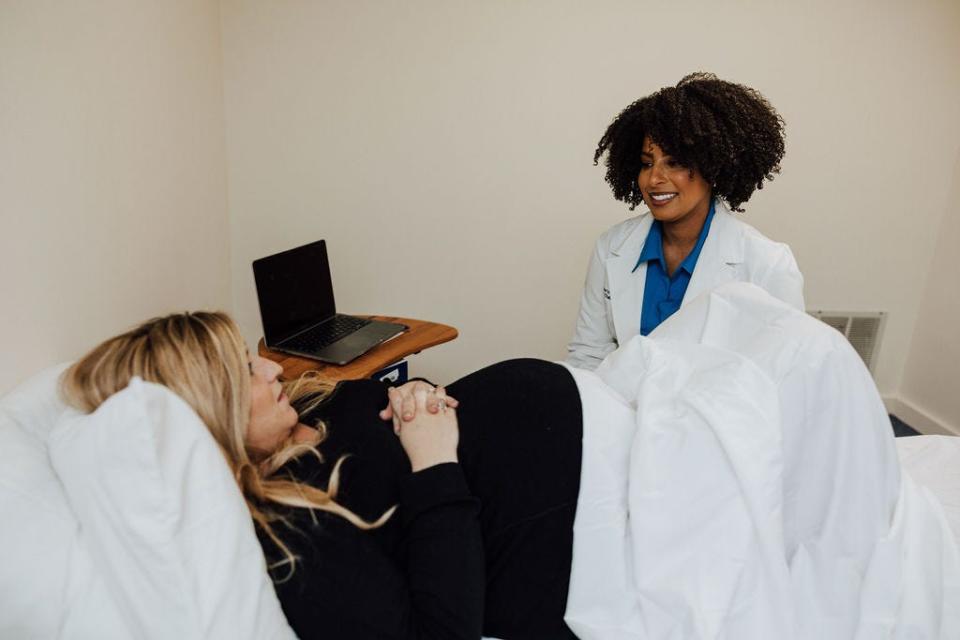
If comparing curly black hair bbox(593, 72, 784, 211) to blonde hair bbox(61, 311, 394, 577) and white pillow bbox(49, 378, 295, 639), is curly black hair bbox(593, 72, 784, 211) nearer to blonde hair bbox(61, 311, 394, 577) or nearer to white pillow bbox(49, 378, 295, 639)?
blonde hair bbox(61, 311, 394, 577)

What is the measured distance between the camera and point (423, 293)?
8.64ft

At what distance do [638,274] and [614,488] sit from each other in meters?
0.93

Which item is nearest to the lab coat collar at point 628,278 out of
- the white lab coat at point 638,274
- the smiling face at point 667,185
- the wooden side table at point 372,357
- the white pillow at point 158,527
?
the white lab coat at point 638,274

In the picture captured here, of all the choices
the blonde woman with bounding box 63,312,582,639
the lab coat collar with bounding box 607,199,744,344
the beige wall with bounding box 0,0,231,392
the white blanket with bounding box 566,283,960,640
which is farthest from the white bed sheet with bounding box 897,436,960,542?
the beige wall with bounding box 0,0,231,392

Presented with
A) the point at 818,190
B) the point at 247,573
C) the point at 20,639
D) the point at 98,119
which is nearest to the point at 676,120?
the point at 818,190

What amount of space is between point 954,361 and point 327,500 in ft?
8.51

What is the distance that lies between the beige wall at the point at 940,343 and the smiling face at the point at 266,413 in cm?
A: 255

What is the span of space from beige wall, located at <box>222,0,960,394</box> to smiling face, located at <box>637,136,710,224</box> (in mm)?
740

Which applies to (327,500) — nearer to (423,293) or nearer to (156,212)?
(156,212)

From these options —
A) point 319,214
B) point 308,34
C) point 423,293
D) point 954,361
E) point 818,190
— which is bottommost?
point 954,361

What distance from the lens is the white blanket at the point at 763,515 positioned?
3.44 feet

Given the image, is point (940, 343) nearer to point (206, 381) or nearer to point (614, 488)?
point (614, 488)

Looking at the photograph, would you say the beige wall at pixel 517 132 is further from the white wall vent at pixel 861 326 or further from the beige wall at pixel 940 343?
the white wall vent at pixel 861 326

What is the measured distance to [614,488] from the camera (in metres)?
1.12
